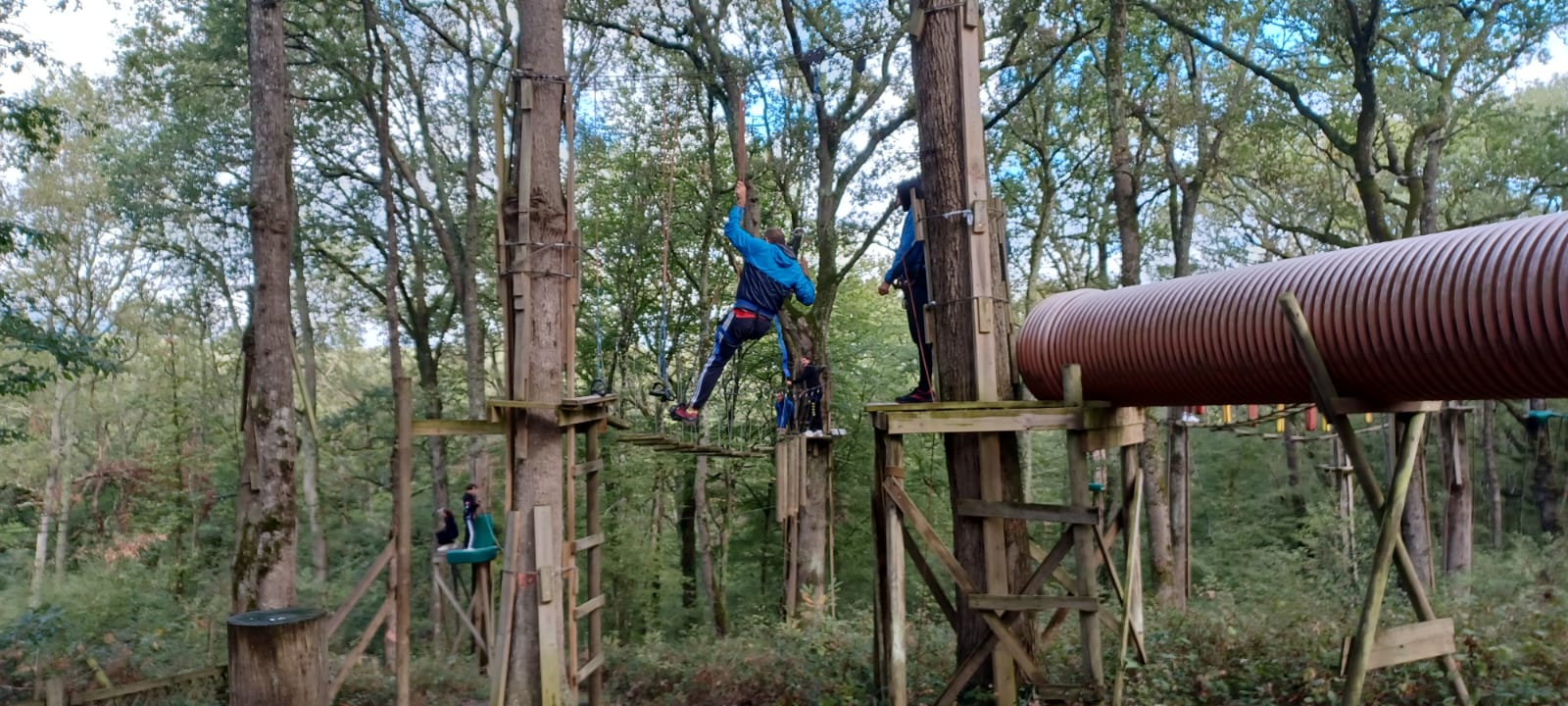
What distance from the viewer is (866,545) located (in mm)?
22656

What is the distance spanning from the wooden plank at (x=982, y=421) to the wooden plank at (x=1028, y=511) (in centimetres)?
50

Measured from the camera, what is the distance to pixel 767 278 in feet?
30.0

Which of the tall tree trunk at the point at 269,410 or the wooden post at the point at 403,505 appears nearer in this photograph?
the wooden post at the point at 403,505

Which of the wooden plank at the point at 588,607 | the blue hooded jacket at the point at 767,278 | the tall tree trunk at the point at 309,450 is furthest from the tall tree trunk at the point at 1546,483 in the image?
the tall tree trunk at the point at 309,450

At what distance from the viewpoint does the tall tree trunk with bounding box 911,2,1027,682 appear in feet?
20.1

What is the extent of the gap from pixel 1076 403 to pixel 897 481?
1224mm

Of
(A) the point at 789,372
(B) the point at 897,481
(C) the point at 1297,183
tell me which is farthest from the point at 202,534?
(C) the point at 1297,183

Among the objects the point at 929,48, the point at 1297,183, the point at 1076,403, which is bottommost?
the point at 1076,403

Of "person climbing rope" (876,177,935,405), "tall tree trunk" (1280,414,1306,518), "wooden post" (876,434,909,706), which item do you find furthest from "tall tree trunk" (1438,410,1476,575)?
"tall tree trunk" (1280,414,1306,518)

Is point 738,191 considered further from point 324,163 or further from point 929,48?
point 324,163

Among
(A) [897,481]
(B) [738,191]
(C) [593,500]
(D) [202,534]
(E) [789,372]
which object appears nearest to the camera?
(A) [897,481]

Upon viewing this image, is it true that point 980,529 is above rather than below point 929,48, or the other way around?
below

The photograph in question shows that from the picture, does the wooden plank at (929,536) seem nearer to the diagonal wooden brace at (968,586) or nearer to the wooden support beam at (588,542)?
the diagonal wooden brace at (968,586)

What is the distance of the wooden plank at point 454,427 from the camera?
739cm
